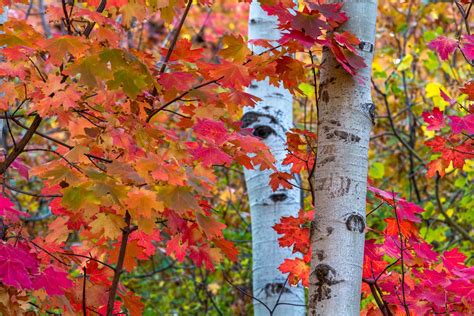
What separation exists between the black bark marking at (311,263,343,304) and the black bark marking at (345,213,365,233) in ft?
0.41

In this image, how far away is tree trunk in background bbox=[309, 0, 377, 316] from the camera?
5.94 feet

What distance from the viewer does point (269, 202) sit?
284 centimetres

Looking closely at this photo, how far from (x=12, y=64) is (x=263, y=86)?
127 cm

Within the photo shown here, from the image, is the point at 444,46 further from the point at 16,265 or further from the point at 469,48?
the point at 16,265

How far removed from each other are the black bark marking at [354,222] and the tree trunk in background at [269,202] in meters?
0.80

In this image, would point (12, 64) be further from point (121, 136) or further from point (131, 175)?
point (131, 175)

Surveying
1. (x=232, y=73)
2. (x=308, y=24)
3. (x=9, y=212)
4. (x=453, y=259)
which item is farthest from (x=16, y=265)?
(x=453, y=259)

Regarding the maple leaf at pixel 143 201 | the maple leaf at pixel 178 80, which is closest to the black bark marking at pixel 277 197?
the maple leaf at pixel 178 80

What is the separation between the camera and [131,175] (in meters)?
1.70

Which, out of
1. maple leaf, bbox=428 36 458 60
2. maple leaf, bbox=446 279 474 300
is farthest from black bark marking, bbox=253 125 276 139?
maple leaf, bbox=446 279 474 300

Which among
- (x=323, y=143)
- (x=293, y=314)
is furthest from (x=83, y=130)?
(x=293, y=314)

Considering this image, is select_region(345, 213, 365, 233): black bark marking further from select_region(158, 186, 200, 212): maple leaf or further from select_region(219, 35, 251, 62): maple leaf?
select_region(219, 35, 251, 62): maple leaf

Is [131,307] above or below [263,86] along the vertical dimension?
below

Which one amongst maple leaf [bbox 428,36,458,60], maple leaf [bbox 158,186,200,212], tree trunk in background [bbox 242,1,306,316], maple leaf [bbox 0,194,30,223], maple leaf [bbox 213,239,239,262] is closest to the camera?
maple leaf [bbox 158,186,200,212]
